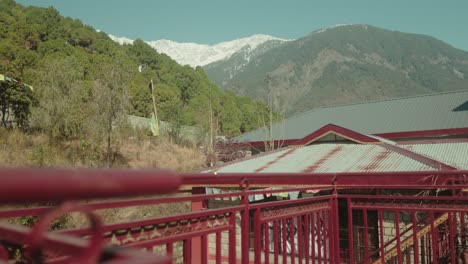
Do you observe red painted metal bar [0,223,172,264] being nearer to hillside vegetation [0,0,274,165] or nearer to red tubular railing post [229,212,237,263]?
red tubular railing post [229,212,237,263]

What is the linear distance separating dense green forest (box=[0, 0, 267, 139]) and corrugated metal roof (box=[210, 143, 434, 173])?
9756 mm

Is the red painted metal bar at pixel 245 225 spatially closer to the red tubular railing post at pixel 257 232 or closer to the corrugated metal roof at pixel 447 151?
the red tubular railing post at pixel 257 232

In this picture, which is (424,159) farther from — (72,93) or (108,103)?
(72,93)

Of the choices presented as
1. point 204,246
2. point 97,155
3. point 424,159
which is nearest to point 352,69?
point 97,155

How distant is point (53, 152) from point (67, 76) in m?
4.21

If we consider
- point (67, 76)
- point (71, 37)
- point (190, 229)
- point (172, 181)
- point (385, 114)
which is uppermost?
point (71, 37)

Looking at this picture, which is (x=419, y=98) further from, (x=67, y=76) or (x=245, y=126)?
(x=245, y=126)

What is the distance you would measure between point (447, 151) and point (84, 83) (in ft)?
66.2

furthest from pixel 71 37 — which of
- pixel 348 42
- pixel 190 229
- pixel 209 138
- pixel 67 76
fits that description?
pixel 348 42

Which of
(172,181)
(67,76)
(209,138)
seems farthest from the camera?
(209,138)

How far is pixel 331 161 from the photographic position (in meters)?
10.6

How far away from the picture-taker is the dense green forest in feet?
59.8

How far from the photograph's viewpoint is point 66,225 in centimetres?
1083

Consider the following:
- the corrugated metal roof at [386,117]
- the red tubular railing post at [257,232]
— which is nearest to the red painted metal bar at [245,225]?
the red tubular railing post at [257,232]
